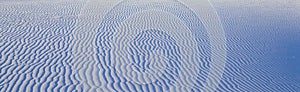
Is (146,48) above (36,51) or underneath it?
above

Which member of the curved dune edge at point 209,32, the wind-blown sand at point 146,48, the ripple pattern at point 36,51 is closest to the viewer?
the ripple pattern at point 36,51

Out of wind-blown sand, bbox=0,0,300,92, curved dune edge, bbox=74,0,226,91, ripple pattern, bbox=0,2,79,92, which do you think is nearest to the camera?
ripple pattern, bbox=0,2,79,92

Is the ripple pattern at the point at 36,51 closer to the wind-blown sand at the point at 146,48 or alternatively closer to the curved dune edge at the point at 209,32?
the wind-blown sand at the point at 146,48

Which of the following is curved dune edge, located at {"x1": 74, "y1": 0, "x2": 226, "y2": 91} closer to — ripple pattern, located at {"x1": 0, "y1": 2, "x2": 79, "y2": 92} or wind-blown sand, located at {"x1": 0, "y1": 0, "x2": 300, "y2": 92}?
wind-blown sand, located at {"x1": 0, "y1": 0, "x2": 300, "y2": 92}

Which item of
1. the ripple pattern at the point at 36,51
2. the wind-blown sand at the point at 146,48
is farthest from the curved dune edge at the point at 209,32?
the ripple pattern at the point at 36,51

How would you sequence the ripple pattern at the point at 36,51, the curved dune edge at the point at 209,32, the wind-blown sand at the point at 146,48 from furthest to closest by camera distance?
the curved dune edge at the point at 209,32 < the wind-blown sand at the point at 146,48 < the ripple pattern at the point at 36,51

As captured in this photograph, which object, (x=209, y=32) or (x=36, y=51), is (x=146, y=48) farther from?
(x=209, y=32)

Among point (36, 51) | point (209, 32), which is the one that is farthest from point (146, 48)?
point (209, 32)

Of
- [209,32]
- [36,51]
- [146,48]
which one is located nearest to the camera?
[36,51]

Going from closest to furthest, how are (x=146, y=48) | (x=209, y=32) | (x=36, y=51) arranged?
(x=36, y=51), (x=146, y=48), (x=209, y=32)

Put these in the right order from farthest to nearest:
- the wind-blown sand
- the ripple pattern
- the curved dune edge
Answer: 1. the curved dune edge
2. the wind-blown sand
3. the ripple pattern

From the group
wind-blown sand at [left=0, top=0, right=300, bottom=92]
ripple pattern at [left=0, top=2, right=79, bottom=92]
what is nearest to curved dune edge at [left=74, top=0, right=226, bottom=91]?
wind-blown sand at [left=0, top=0, right=300, bottom=92]

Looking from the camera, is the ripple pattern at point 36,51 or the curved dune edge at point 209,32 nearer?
the ripple pattern at point 36,51
